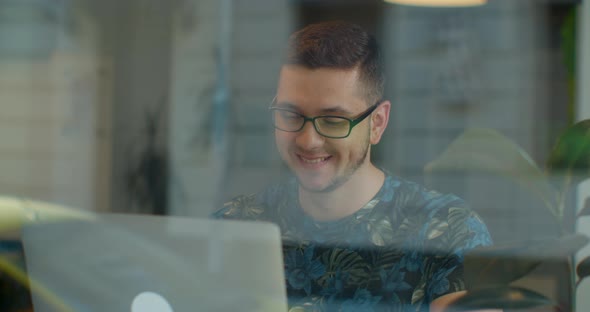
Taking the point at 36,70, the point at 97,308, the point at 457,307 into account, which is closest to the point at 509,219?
the point at 457,307

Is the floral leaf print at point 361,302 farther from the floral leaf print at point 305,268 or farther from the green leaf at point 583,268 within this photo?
the green leaf at point 583,268

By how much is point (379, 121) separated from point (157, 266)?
424mm

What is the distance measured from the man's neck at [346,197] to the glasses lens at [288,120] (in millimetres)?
106

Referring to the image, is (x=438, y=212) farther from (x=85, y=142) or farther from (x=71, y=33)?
(x=71, y=33)

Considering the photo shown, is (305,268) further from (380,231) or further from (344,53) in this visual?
(344,53)

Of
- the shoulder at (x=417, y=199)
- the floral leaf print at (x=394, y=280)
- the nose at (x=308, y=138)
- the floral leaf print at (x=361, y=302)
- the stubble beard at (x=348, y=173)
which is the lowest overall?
the floral leaf print at (x=361, y=302)

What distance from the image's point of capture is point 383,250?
1118 millimetres

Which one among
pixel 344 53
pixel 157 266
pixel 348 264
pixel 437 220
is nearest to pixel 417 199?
pixel 437 220

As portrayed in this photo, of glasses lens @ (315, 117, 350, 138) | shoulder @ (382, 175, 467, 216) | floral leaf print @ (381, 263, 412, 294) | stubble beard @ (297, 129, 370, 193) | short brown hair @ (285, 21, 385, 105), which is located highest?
short brown hair @ (285, 21, 385, 105)

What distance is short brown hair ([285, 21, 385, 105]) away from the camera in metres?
1.11

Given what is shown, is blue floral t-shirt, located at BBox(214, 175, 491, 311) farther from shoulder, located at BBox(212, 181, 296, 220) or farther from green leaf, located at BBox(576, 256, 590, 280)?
green leaf, located at BBox(576, 256, 590, 280)

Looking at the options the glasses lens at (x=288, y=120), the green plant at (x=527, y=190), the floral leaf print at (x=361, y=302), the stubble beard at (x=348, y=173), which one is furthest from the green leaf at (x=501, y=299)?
the glasses lens at (x=288, y=120)

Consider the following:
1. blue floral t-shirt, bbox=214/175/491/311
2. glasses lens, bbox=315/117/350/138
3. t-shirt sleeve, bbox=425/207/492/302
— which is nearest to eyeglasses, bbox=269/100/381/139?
glasses lens, bbox=315/117/350/138

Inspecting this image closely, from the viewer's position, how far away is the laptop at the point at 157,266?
112cm
